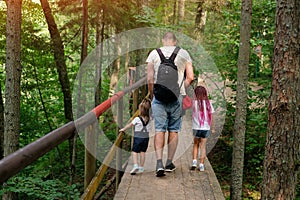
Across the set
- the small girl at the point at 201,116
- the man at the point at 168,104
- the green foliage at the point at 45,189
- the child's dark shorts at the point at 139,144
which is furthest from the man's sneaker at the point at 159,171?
the green foliage at the point at 45,189

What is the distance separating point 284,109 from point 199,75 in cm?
602

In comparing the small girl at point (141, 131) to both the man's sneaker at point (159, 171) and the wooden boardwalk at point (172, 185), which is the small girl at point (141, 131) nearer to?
the wooden boardwalk at point (172, 185)

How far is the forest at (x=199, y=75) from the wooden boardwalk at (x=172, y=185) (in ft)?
2.36

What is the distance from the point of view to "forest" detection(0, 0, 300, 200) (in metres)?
3.66

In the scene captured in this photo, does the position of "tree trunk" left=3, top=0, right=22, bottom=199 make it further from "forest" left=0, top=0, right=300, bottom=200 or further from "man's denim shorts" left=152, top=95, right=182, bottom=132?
"man's denim shorts" left=152, top=95, right=182, bottom=132

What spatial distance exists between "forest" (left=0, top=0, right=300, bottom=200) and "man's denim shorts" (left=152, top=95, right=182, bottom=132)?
1.33 metres

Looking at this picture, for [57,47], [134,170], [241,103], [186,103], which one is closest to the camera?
[134,170]

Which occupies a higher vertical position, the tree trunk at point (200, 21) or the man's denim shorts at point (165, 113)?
the tree trunk at point (200, 21)

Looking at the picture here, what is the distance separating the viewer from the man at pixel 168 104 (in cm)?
481

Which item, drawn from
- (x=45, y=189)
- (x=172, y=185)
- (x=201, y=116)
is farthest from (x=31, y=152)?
(x=201, y=116)

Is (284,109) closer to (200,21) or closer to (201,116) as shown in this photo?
(201,116)

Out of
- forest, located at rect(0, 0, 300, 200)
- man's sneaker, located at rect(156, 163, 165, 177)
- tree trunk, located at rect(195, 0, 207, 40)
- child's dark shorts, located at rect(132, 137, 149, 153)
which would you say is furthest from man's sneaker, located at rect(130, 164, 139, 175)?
tree trunk, located at rect(195, 0, 207, 40)

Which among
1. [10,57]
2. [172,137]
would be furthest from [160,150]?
[10,57]

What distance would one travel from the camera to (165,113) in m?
4.96
